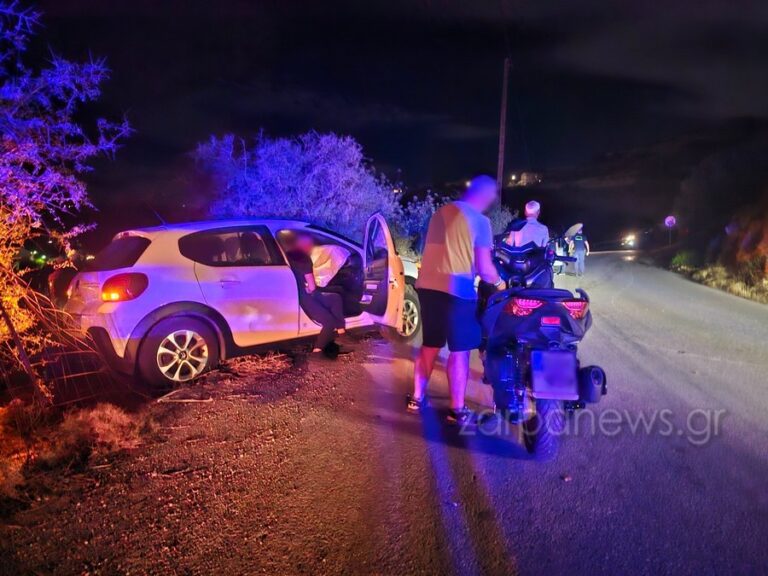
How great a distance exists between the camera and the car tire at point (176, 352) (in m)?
4.99

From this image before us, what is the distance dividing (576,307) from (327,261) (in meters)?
4.47

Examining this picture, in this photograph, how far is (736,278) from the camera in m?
13.7

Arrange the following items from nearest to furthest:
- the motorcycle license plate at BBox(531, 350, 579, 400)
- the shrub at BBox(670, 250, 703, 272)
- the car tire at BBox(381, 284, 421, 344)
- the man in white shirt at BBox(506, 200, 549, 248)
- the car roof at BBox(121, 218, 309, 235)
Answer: the motorcycle license plate at BBox(531, 350, 579, 400), the car roof at BBox(121, 218, 309, 235), the man in white shirt at BBox(506, 200, 549, 248), the car tire at BBox(381, 284, 421, 344), the shrub at BBox(670, 250, 703, 272)

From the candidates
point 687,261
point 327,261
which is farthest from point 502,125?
point 327,261

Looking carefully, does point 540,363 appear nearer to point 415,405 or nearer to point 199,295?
point 415,405

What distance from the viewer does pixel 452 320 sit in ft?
13.4

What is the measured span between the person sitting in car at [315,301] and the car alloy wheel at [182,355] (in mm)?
1191

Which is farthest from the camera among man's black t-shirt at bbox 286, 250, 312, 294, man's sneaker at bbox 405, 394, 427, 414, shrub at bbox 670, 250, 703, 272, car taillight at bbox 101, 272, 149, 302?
shrub at bbox 670, 250, 703, 272

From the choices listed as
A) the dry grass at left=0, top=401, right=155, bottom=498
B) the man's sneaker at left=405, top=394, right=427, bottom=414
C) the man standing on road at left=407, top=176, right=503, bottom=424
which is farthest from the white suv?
the man standing on road at left=407, top=176, right=503, bottom=424

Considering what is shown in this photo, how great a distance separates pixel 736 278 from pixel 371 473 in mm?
14088

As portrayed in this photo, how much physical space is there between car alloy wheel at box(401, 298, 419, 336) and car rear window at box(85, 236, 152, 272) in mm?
3228

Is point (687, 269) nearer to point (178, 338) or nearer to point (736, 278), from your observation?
point (736, 278)

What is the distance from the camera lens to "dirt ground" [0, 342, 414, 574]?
2.64 meters

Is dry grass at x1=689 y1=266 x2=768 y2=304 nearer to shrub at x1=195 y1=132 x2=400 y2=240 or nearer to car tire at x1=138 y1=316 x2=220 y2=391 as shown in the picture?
shrub at x1=195 y1=132 x2=400 y2=240
